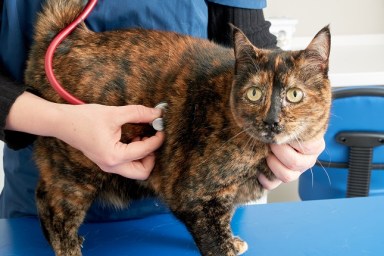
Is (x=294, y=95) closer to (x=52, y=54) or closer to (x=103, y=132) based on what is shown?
(x=103, y=132)

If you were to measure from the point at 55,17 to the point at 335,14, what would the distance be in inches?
63.8

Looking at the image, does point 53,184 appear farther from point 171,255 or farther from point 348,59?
point 348,59

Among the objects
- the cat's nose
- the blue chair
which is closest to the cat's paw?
the cat's nose

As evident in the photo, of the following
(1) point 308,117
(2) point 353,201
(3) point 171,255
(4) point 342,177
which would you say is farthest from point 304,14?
(3) point 171,255

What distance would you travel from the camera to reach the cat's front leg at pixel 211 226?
771 mm

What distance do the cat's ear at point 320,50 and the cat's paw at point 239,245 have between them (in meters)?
0.35

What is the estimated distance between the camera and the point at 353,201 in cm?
97

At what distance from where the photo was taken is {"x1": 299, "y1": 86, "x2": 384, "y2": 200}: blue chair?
3.96 feet

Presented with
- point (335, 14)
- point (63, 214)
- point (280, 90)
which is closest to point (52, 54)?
point (63, 214)

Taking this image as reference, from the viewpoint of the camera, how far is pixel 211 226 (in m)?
0.78

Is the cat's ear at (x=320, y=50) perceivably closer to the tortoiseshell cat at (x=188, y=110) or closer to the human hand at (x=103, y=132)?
the tortoiseshell cat at (x=188, y=110)

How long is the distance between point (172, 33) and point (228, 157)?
294 millimetres

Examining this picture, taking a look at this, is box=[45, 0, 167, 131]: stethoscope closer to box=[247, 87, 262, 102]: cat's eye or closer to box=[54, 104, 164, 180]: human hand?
box=[54, 104, 164, 180]: human hand

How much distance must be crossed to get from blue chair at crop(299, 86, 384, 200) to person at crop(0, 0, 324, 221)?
1.12 ft
